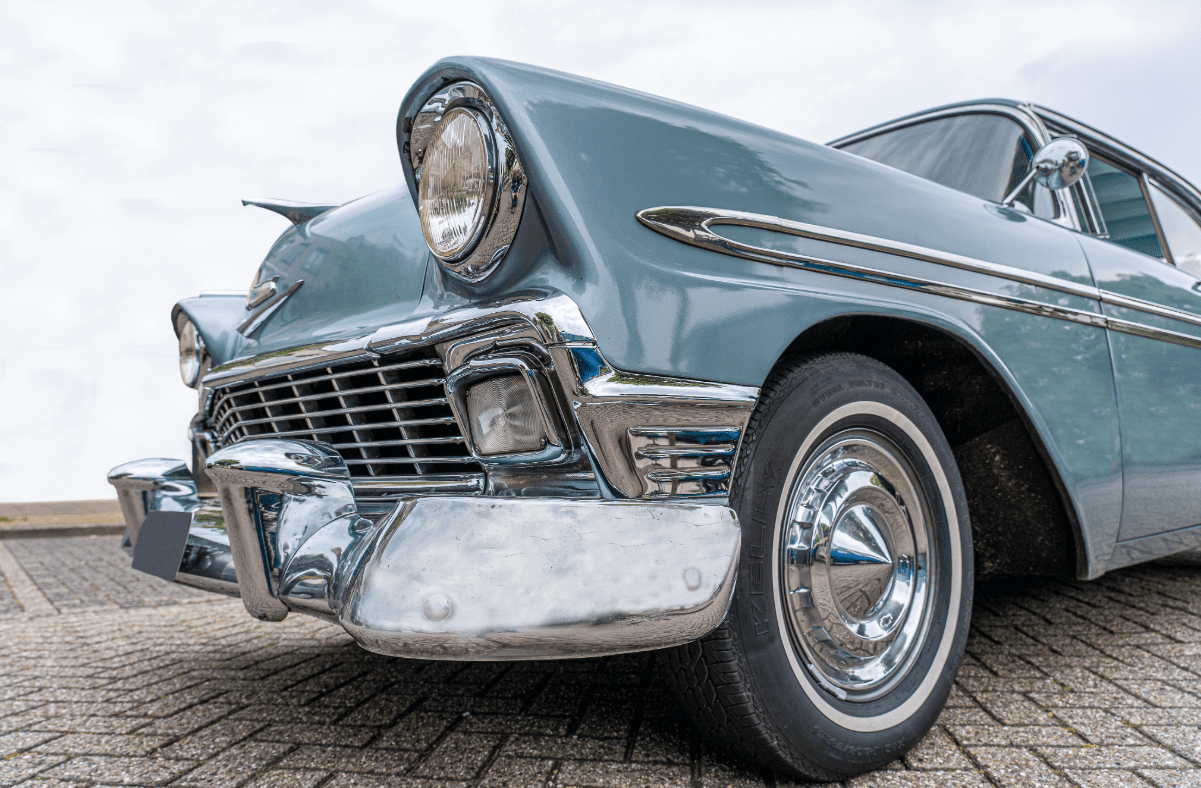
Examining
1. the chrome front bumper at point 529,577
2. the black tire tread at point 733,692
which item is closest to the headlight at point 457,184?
the chrome front bumper at point 529,577

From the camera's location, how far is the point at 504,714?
5.47 feet

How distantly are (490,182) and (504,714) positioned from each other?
1130 mm

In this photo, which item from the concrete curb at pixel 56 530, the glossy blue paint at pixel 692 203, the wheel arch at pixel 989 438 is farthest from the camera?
the concrete curb at pixel 56 530

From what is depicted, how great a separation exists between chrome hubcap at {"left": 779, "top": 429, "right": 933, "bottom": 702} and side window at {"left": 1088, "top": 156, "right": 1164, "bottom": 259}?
5.28 ft

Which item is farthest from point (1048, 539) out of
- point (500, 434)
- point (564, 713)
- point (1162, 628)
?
point (500, 434)

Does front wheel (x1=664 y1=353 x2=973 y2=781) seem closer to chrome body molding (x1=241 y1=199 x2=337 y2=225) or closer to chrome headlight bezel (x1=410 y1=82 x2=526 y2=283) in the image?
chrome headlight bezel (x1=410 y1=82 x2=526 y2=283)

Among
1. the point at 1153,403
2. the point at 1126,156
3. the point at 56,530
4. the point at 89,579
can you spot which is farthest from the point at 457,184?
the point at 56,530

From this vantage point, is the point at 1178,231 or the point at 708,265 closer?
the point at 708,265

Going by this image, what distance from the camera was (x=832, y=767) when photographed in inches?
51.1

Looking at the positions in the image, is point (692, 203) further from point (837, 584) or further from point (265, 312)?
point (265, 312)

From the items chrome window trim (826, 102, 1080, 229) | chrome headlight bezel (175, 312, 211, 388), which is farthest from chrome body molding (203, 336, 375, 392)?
chrome window trim (826, 102, 1080, 229)

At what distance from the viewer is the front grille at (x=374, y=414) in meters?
1.40

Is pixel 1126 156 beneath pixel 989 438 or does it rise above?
above

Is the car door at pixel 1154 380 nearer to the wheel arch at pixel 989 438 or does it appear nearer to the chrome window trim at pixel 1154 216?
the wheel arch at pixel 989 438
